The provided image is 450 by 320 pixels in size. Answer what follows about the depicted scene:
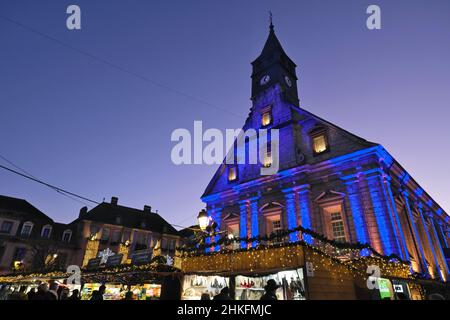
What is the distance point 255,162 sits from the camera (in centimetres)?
2211

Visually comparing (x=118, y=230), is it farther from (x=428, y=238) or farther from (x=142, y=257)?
(x=428, y=238)

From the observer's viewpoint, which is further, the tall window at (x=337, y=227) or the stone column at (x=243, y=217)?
the stone column at (x=243, y=217)

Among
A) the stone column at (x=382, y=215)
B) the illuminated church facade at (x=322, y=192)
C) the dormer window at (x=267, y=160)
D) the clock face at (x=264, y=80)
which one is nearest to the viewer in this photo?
the stone column at (x=382, y=215)

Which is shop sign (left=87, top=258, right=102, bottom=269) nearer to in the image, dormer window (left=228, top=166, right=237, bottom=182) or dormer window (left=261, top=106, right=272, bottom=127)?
dormer window (left=228, top=166, right=237, bottom=182)

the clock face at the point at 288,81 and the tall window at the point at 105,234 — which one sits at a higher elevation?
the clock face at the point at 288,81

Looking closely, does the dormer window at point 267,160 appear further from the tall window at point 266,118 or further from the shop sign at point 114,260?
the shop sign at point 114,260

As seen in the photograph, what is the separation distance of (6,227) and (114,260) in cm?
2857

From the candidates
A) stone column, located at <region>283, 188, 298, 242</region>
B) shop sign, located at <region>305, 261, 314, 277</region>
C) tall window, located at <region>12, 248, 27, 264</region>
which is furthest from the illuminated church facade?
tall window, located at <region>12, 248, 27, 264</region>

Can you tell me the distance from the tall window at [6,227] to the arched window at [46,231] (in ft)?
12.3

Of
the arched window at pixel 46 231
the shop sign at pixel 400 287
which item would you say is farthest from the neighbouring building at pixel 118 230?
the shop sign at pixel 400 287

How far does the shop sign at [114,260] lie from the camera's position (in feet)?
51.6
